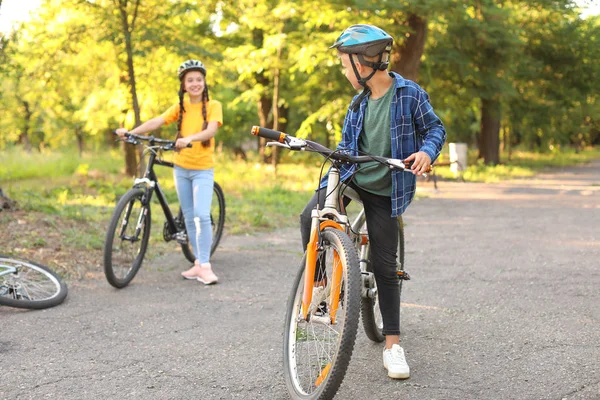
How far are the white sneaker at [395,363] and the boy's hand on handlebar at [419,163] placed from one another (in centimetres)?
109

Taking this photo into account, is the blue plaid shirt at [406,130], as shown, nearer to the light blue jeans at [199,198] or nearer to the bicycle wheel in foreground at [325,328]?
the bicycle wheel in foreground at [325,328]

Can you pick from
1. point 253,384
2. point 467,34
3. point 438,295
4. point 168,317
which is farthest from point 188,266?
point 467,34

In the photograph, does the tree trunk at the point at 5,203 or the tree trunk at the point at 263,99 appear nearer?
the tree trunk at the point at 5,203

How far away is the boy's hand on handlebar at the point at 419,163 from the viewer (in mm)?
3260

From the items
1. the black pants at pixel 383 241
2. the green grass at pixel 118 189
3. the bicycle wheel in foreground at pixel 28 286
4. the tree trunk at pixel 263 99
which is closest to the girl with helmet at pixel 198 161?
the bicycle wheel in foreground at pixel 28 286

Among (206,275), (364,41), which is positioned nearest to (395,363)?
(364,41)

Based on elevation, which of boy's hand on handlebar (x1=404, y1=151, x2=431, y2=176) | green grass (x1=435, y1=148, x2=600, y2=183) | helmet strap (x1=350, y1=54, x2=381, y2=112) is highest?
helmet strap (x1=350, y1=54, x2=381, y2=112)

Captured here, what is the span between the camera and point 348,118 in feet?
12.7

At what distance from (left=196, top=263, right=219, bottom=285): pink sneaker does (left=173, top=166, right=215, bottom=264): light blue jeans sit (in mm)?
67

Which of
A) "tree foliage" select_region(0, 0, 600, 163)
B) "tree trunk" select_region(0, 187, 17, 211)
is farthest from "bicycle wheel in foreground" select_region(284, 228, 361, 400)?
"tree foliage" select_region(0, 0, 600, 163)

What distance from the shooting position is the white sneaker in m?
3.72

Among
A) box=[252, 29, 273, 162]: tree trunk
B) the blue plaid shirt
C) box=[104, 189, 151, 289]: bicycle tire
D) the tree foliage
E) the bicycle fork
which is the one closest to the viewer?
the bicycle fork

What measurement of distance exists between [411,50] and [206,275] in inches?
471

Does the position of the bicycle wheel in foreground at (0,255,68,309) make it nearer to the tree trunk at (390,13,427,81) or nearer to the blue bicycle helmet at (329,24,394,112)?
the blue bicycle helmet at (329,24,394,112)
